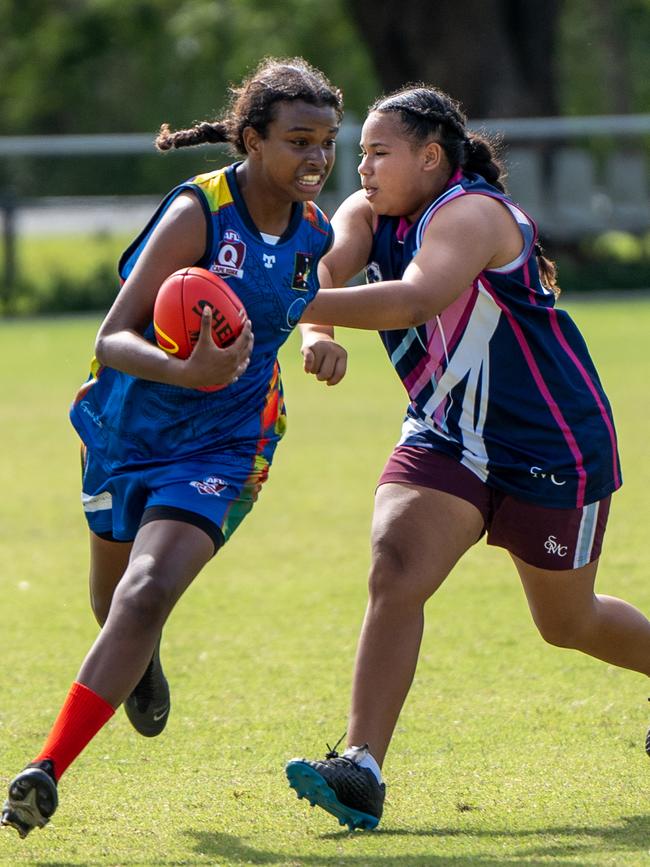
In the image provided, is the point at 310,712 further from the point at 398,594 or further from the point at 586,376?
the point at 586,376

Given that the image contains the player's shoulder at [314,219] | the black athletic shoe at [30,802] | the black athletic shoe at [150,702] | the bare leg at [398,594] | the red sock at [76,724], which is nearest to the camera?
the black athletic shoe at [30,802]

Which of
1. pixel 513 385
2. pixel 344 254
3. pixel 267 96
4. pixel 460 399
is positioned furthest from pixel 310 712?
pixel 267 96

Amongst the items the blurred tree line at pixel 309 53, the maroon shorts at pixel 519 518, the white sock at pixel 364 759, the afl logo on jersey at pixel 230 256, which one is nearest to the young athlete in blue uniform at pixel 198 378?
the afl logo on jersey at pixel 230 256

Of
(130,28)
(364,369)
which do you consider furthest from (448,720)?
(130,28)

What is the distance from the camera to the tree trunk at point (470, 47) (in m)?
25.5

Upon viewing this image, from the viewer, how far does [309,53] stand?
40.4 m

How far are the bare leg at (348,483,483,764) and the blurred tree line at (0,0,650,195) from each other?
795 inches

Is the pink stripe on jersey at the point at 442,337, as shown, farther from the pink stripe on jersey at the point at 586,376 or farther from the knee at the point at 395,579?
the knee at the point at 395,579

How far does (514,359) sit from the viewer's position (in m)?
4.73

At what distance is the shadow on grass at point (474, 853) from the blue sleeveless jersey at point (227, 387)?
1148 mm

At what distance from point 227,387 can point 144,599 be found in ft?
2.50

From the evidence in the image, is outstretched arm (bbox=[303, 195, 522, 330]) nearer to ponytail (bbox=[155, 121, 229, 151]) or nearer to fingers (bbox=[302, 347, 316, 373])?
fingers (bbox=[302, 347, 316, 373])

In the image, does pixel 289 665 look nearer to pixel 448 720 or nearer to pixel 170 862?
pixel 448 720

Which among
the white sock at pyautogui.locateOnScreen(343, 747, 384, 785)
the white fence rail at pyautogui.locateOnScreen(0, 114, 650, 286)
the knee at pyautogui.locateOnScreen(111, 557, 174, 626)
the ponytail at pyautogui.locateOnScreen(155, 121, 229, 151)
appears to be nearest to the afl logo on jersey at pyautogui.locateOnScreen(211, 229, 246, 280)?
the ponytail at pyautogui.locateOnScreen(155, 121, 229, 151)
